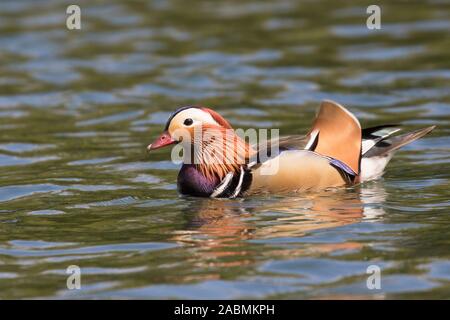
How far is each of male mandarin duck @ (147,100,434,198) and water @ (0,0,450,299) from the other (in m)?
0.14

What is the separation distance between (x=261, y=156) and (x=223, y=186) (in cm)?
39

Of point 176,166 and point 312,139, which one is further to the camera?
point 176,166

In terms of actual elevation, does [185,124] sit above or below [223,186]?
above

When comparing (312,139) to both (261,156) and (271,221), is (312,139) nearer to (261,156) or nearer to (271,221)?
(261,156)

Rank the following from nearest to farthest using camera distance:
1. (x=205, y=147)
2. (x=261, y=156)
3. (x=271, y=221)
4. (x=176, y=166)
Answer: (x=271, y=221) < (x=261, y=156) < (x=205, y=147) < (x=176, y=166)

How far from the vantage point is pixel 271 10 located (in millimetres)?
17125

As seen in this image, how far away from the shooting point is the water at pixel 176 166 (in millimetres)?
6863

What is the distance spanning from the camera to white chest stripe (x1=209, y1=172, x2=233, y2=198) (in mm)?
8703

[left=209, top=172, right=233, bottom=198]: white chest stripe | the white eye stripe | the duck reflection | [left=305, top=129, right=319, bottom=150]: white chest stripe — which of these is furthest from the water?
the white eye stripe

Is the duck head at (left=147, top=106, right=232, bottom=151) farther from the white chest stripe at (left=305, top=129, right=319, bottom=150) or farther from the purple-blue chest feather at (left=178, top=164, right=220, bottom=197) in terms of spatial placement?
the white chest stripe at (left=305, top=129, right=319, bottom=150)

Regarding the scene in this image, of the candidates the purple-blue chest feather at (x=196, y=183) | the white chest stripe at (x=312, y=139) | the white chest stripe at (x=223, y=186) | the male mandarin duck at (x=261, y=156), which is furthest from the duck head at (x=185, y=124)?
the white chest stripe at (x=312, y=139)

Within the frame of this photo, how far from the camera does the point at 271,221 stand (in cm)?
791

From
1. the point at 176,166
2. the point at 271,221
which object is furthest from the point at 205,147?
the point at 176,166
